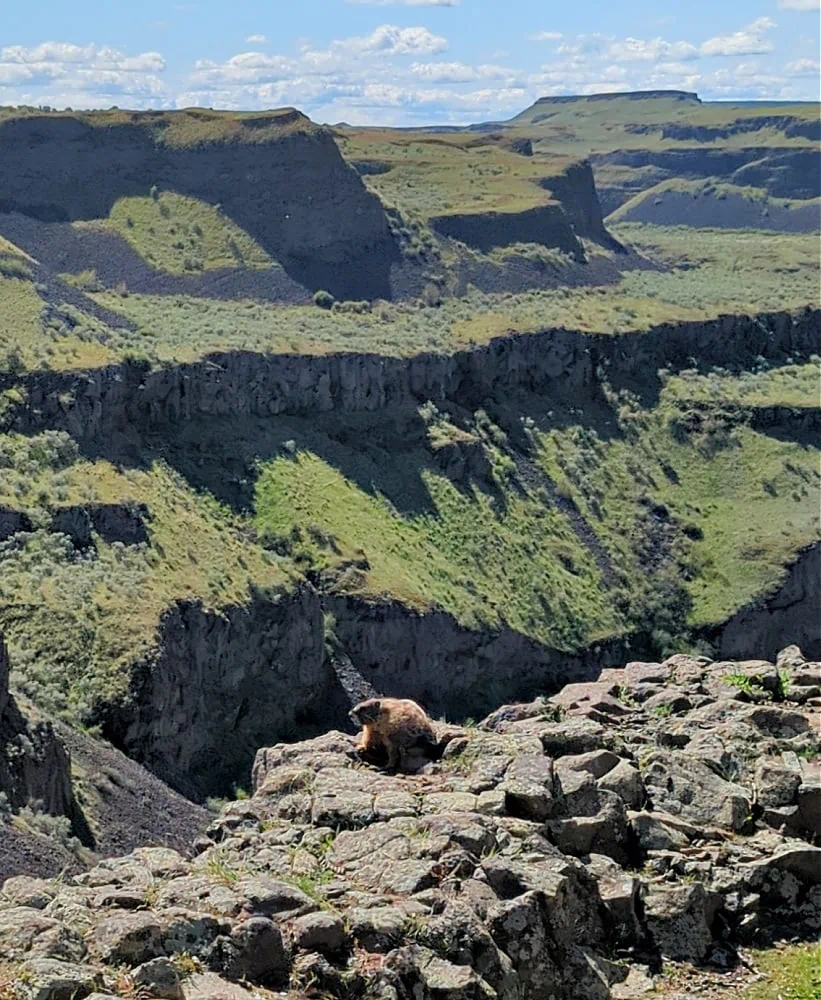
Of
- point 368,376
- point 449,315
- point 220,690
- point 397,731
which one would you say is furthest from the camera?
point 449,315

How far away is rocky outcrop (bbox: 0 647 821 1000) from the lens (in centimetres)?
1520

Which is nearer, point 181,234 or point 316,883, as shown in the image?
point 316,883

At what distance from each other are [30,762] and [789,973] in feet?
66.1

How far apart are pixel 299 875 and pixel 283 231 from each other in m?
84.4

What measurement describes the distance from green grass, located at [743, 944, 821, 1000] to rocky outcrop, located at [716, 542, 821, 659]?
168 feet

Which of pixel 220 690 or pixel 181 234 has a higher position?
pixel 181 234

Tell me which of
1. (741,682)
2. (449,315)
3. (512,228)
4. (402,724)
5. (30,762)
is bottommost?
(30,762)

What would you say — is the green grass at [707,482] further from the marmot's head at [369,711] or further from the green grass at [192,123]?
the marmot's head at [369,711]

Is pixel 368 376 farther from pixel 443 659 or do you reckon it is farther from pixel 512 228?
pixel 512 228

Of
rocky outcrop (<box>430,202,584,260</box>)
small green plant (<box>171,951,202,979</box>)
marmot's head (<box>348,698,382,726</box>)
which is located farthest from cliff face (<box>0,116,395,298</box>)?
small green plant (<box>171,951,202,979</box>)

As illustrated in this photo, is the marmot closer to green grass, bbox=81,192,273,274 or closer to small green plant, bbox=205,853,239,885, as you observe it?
small green plant, bbox=205,853,239,885

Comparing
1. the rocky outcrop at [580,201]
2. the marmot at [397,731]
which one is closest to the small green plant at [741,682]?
the marmot at [397,731]

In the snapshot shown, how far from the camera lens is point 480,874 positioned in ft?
56.3

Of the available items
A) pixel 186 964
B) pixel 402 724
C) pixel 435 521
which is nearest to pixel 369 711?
pixel 402 724
